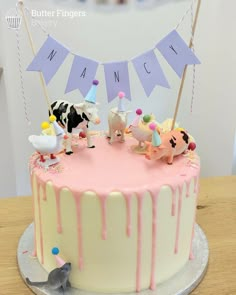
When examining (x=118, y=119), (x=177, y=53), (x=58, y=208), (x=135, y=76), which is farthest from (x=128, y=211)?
(x=135, y=76)

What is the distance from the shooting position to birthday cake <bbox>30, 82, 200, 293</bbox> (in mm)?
890

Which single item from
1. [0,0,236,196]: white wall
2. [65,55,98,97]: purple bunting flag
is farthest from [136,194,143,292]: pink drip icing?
[0,0,236,196]: white wall

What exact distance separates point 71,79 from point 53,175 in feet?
0.83

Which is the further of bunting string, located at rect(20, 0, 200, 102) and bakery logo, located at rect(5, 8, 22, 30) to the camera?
bakery logo, located at rect(5, 8, 22, 30)

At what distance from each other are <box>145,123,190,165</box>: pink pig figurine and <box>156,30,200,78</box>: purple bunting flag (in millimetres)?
138

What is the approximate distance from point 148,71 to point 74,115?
20 cm

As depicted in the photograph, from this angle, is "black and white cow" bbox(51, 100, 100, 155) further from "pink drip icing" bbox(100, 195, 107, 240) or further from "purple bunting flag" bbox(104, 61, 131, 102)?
"pink drip icing" bbox(100, 195, 107, 240)

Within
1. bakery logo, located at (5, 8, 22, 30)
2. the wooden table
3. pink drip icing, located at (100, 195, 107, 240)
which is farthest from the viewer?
bakery logo, located at (5, 8, 22, 30)

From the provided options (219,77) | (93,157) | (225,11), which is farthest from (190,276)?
(225,11)

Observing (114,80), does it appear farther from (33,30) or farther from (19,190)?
(19,190)

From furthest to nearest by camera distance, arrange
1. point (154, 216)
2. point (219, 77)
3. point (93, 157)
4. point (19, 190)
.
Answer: point (19, 190) < point (219, 77) < point (93, 157) < point (154, 216)

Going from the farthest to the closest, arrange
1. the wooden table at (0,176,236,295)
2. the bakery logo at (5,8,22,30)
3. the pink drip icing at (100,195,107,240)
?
the bakery logo at (5,8,22,30) → the wooden table at (0,176,236,295) → the pink drip icing at (100,195,107,240)

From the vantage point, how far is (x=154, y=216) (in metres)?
0.91

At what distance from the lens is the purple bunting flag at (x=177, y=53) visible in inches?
38.1
